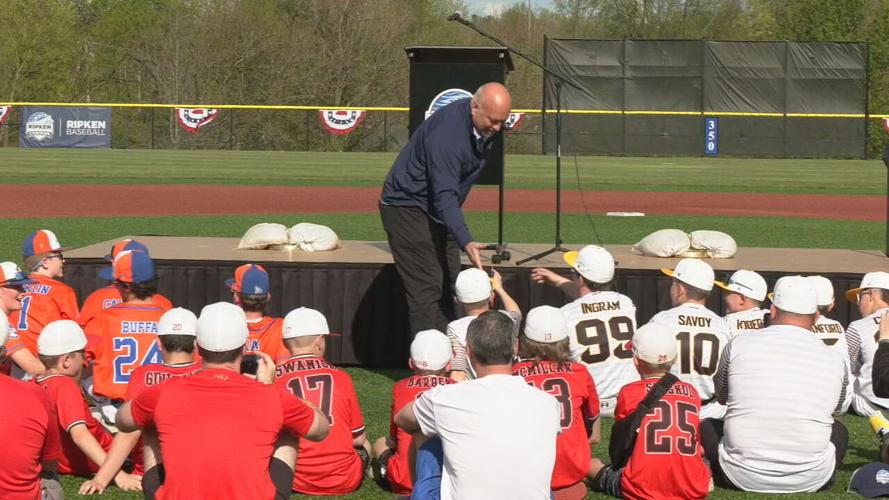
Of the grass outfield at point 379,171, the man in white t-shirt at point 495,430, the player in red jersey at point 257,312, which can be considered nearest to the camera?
the man in white t-shirt at point 495,430

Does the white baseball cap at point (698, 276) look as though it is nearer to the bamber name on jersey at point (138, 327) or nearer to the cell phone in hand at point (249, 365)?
the cell phone in hand at point (249, 365)

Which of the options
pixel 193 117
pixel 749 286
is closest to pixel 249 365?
pixel 749 286

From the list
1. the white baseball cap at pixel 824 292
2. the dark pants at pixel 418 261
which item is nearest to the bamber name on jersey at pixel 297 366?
the dark pants at pixel 418 261

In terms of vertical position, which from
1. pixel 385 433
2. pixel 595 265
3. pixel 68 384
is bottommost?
pixel 385 433

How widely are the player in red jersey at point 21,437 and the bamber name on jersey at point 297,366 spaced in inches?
51.8

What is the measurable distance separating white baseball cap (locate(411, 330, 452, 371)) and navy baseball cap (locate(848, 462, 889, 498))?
7.04 ft

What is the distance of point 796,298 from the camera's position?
6.10 m

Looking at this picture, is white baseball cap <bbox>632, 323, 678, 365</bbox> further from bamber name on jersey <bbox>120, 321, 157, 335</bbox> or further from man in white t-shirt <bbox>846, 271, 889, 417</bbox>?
bamber name on jersey <bbox>120, 321, 157, 335</bbox>

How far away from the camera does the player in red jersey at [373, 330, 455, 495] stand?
19.1ft

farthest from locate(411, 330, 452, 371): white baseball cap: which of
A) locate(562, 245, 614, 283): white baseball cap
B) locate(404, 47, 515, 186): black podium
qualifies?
locate(404, 47, 515, 186): black podium

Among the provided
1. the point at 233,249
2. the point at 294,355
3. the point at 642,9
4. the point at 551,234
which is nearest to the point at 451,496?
the point at 294,355

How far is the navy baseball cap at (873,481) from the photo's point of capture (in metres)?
6.07

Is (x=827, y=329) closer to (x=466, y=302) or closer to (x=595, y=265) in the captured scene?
(x=595, y=265)

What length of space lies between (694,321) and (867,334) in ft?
4.30
